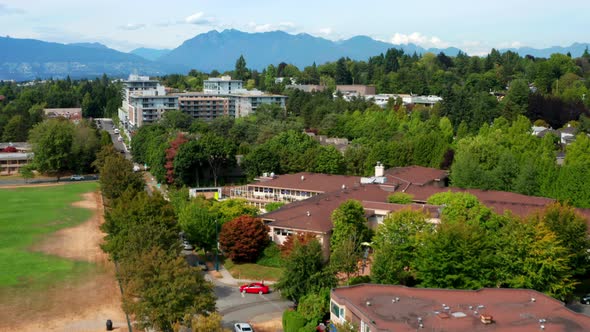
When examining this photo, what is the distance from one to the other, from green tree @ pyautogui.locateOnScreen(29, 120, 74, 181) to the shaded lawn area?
38.4 meters

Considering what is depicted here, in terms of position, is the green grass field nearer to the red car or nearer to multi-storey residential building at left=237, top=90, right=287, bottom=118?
the red car

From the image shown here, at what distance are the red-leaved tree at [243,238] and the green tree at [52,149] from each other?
3798 centimetres

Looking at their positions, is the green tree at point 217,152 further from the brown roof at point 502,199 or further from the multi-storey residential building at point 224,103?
the multi-storey residential building at point 224,103

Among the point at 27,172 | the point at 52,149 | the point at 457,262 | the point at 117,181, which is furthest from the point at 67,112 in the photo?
the point at 457,262

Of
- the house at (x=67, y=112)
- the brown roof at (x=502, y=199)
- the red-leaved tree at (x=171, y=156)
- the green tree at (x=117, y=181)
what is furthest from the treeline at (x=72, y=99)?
the brown roof at (x=502, y=199)

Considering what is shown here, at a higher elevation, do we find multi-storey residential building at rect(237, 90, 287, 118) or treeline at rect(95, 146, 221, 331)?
multi-storey residential building at rect(237, 90, 287, 118)

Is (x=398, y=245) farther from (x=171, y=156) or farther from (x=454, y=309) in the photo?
(x=171, y=156)

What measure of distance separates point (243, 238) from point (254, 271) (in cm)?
184

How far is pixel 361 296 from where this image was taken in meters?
22.2

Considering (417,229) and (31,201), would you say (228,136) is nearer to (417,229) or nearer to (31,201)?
(31,201)

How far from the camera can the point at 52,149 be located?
63531 mm

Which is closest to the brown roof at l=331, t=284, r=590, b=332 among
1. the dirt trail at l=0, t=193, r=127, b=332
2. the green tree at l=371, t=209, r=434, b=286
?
the green tree at l=371, t=209, r=434, b=286

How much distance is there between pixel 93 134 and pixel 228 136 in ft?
52.6

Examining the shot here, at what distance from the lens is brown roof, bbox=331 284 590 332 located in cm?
1952
